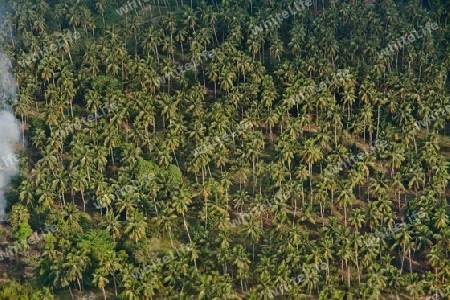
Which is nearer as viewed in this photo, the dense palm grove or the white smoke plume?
the dense palm grove

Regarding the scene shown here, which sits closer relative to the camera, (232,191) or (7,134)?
(232,191)

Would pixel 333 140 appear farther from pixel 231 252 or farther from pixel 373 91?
pixel 231 252

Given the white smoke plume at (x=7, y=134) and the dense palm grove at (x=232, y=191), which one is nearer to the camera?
the dense palm grove at (x=232, y=191)

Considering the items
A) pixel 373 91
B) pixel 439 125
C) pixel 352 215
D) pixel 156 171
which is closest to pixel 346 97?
pixel 373 91

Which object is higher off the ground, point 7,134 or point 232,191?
point 7,134
